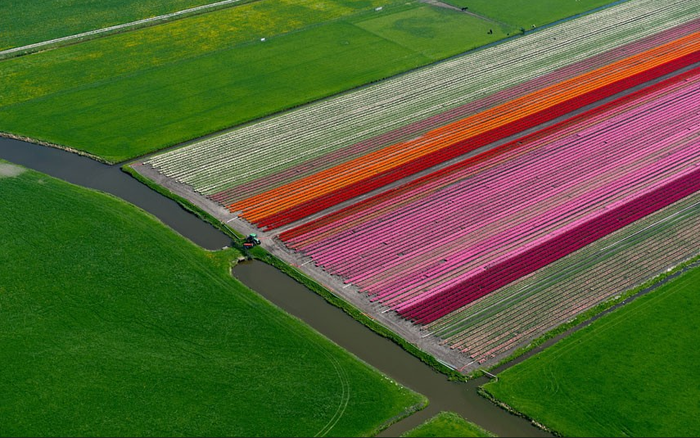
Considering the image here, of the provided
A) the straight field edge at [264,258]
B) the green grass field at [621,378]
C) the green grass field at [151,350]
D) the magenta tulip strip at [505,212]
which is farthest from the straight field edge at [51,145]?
the green grass field at [621,378]

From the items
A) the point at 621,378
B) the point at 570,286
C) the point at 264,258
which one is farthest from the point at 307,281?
the point at 621,378

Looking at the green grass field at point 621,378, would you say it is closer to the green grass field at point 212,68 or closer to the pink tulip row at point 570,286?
the pink tulip row at point 570,286

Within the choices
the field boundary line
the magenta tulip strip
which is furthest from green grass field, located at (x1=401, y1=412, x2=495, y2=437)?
the field boundary line

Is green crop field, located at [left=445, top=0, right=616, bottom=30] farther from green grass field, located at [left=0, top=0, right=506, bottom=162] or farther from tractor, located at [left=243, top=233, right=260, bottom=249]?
tractor, located at [left=243, top=233, right=260, bottom=249]

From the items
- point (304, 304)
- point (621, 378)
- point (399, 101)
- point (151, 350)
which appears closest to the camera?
point (621, 378)

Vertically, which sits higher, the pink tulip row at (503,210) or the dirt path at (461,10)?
the dirt path at (461,10)

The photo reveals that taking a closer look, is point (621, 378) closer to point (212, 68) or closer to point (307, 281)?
point (307, 281)
